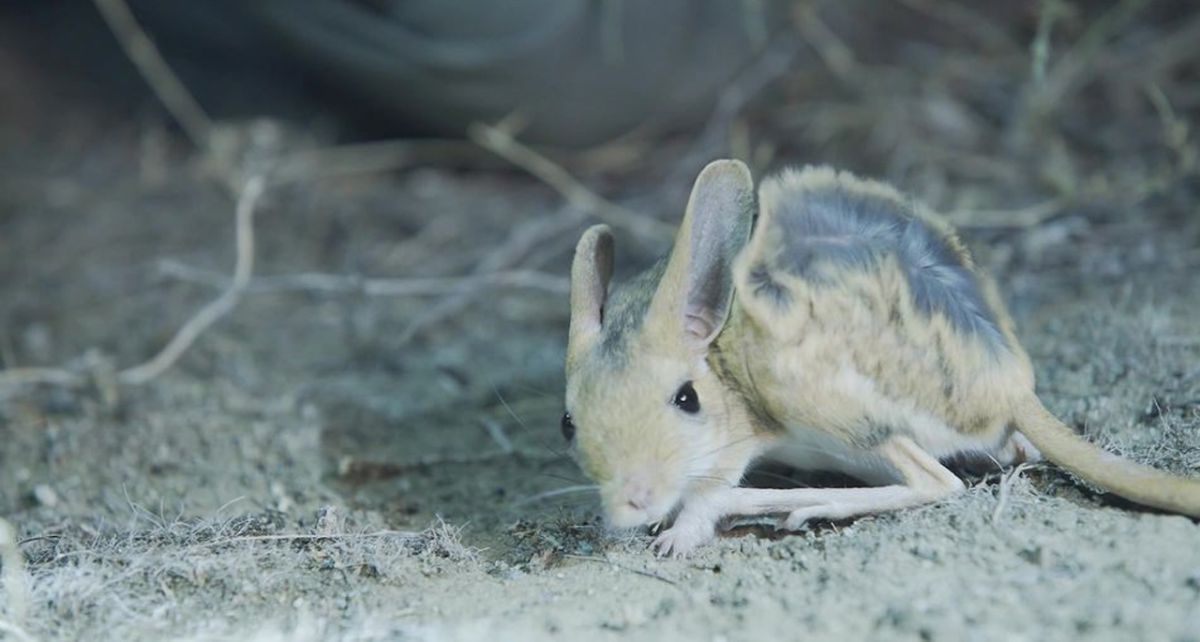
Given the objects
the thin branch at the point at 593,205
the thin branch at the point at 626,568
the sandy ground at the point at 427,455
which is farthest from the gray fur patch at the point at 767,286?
the thin branch at the point at 593,205

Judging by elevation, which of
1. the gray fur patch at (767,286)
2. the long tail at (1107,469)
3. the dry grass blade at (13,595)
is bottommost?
the dry grass blade at (13,595)

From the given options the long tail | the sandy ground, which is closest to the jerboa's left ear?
the sandy ground

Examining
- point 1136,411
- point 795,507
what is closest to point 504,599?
point 795,507

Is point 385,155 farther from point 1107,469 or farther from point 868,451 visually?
point 1107,469

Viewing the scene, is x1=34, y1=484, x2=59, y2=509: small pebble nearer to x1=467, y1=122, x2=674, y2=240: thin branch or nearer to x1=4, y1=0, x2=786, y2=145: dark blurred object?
x1=467, y1=122, x2=674, y2=240: thin branch

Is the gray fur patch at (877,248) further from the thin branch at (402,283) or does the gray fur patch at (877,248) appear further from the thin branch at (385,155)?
the thin branch at (385,155)

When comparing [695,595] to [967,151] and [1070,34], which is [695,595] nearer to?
[967,151]

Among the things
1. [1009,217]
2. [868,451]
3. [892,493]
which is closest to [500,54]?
[1009,217]
